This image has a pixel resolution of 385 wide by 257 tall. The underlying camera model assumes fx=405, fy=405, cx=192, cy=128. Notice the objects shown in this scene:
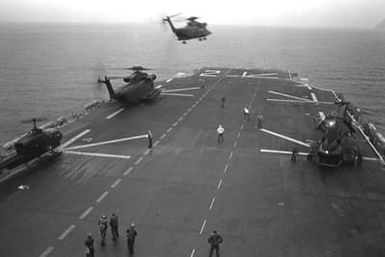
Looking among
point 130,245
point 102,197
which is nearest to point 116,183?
point 102,197

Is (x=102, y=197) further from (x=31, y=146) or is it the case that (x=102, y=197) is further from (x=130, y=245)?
(x=31, y=146)

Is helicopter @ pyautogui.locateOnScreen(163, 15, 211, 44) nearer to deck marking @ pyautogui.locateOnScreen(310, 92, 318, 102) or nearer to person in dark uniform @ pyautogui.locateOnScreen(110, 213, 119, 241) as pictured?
deck marking @ pyautogui.locateOnScreen(310, 92, 318, 102)

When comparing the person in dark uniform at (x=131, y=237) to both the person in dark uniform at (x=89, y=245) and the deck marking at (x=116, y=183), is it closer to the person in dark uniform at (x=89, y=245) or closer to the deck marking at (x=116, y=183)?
the person in dark uniform at (x=89, y=245)

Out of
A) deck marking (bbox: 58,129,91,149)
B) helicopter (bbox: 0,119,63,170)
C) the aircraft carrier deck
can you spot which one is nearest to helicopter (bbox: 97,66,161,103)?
the aircraft carrier deck

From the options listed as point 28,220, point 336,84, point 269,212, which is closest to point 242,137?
point 269,212

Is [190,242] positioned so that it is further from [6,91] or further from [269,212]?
[6,91]
